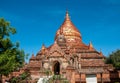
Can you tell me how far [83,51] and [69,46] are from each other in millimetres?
2722

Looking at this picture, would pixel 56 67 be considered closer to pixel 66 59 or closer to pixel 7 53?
pixel 66 59

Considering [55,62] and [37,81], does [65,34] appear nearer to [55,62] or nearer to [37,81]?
[55,62]

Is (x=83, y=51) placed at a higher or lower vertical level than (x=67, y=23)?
lower

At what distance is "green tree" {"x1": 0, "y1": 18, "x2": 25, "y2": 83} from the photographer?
2448 cm

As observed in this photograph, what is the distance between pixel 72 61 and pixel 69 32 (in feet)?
31.6

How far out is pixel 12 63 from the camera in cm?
2481

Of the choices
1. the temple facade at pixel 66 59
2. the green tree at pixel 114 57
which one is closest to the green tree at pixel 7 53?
the temple facade at pixel 66 59

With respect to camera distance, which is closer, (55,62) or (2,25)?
(2,25)

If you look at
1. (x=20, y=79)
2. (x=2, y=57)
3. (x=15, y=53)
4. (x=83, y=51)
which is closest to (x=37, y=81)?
(x=20, y=79)

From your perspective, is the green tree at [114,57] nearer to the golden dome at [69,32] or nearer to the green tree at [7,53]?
the golden dome at [69,32]

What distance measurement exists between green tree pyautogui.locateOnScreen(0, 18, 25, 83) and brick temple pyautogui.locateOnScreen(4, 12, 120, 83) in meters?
3.82

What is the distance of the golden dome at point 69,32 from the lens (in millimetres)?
47438

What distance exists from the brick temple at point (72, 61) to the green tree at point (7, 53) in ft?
12.5

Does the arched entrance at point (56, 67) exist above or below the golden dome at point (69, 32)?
below
